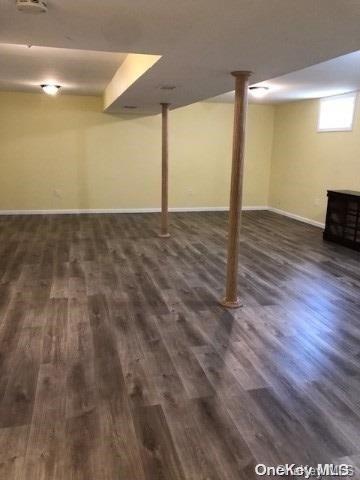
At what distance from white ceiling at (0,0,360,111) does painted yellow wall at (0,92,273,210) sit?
505cm

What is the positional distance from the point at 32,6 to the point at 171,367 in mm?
2184

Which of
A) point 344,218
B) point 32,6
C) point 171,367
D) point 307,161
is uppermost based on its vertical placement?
point 32,6

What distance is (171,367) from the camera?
8.21 ft

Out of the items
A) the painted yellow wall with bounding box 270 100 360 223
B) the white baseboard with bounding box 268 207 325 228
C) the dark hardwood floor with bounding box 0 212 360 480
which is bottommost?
the dark hardwood floor with bounding box 0 212 360 480

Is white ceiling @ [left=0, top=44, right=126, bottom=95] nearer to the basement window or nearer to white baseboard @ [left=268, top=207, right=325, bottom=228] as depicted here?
the basement window

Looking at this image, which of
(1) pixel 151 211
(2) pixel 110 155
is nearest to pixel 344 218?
(1) pixel 151 211

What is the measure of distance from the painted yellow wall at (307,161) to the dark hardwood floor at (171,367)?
231cm

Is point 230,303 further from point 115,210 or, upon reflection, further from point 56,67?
point 115,210

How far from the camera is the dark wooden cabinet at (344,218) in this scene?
5.59 metres

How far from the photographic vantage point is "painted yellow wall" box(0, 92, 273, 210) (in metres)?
7.43

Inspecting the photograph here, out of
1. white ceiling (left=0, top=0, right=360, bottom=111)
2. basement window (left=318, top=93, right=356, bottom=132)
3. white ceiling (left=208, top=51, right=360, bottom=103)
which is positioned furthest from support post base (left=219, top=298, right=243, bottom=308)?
basement window (left=318, top=93, right=356, bottom=132)

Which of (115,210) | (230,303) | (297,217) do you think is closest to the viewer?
(230,303)

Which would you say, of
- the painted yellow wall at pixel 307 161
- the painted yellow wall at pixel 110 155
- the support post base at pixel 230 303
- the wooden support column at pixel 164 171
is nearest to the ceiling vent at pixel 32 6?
the support post base at pixel 230 303

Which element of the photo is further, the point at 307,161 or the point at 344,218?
the point at 307,161
